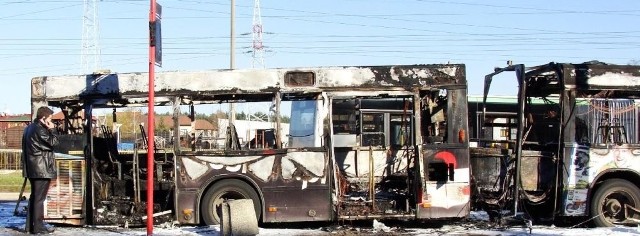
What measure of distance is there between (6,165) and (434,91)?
2905 cm

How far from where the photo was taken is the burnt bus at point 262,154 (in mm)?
10344

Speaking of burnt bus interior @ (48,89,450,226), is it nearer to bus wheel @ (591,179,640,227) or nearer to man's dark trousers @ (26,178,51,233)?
man's dark trousers @ (26,178,51,233)

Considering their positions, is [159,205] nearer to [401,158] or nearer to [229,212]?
[229,212]

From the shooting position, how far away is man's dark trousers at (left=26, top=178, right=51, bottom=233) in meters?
9.55

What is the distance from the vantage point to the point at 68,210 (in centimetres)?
1055

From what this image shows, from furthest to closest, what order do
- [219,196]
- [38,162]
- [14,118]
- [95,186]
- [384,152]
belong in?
1. [14,118]
2. [384,152]
3. [95,186]
4. [219,196]
5. [38,162]

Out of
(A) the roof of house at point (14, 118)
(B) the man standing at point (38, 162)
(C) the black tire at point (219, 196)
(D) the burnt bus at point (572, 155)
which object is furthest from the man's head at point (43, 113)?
(A) the roof of house at point (14, 118)

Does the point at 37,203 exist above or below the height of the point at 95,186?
below

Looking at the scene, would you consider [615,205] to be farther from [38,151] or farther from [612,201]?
[38,151]

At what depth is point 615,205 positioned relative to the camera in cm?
1055

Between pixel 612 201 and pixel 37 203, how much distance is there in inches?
349

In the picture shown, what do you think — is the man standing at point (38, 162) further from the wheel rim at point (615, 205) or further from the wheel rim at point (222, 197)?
the wheel rim at point (615, 205)

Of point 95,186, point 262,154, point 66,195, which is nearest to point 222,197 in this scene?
point 262,154

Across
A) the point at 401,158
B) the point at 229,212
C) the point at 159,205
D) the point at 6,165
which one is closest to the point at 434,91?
the point at 401,158
